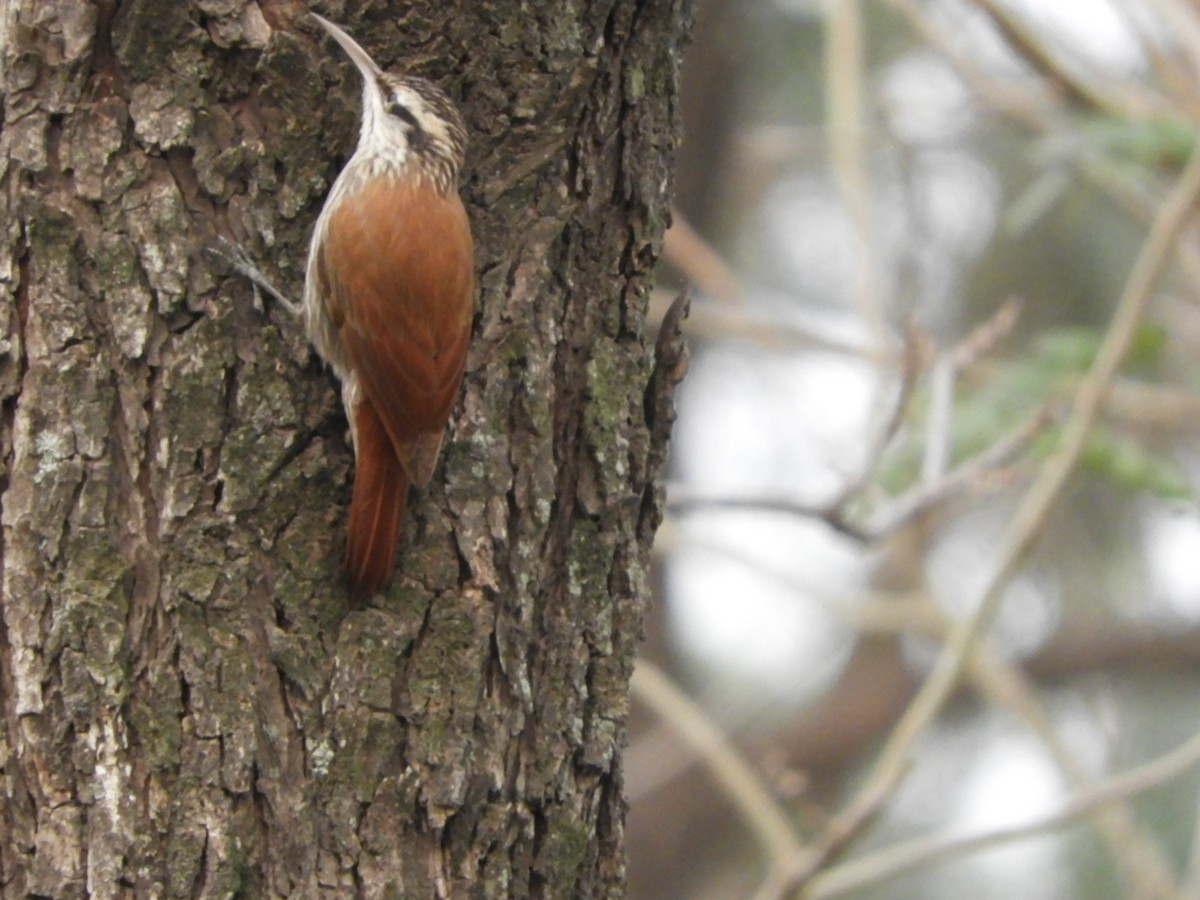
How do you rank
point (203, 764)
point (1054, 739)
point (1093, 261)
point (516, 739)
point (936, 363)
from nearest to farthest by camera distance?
point (203, 764), point (516, 739), point (936, 363), point (1054, 739), point (1093, 261)

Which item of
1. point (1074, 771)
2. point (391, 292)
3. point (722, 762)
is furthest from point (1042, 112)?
point (391, 292)

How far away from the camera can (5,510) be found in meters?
2.24

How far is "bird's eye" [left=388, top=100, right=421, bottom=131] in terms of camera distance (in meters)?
2.52

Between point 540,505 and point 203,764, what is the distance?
591 mm

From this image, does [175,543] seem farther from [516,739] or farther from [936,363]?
[936,363]

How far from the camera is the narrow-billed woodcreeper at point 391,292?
91.2 inches

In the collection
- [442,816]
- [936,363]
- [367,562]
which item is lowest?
[442,816]

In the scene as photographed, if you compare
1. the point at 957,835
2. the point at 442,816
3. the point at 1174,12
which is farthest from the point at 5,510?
the point at 1174,12

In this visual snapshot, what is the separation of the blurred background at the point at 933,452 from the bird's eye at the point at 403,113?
1448mm

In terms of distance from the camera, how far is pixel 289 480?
2305 millimetres

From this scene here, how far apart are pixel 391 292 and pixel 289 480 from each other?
56cm

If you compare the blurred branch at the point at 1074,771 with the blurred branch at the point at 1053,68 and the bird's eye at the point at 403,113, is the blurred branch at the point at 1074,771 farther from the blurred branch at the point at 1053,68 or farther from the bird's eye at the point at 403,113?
the bird's eye at the point at 403,113

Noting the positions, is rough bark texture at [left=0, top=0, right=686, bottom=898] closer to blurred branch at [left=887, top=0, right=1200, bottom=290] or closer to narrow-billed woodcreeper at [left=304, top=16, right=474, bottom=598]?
narrow-billed woodcreeper at [left=304, top=16, right=474, bottom=598]

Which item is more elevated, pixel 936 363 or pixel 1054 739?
pixel 936 363
